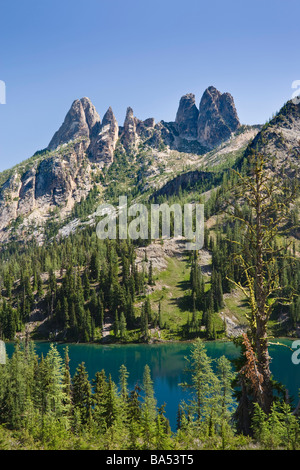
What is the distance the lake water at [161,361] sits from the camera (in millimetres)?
75938

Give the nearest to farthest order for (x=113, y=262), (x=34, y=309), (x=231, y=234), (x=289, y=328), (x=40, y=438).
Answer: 1. (x=40, y=438)
2. (x=289, y=328)
3. (x=34, y=309)
4. (x=113, y=262)
5. (x=231, y=234)

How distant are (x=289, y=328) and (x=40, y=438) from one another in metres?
134

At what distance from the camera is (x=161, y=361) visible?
9919cm

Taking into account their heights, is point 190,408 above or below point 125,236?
below

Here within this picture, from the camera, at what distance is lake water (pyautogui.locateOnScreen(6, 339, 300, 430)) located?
75.9 meters

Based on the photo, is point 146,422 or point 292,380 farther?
point 292,380

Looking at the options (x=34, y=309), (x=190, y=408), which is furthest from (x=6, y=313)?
(x=190, y=408)

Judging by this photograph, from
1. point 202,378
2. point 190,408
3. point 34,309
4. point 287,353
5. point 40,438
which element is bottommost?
point 287,353

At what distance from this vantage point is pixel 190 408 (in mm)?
39000

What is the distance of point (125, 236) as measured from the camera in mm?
185000
